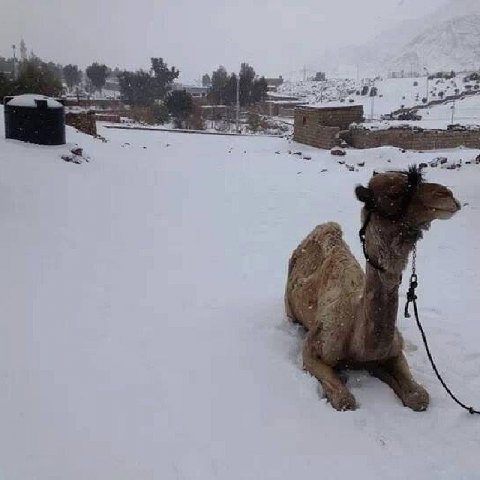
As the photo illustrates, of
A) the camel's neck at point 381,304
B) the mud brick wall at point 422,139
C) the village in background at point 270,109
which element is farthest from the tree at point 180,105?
the camel's neck at point 381,304

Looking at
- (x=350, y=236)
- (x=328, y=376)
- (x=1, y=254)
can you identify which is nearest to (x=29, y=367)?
(x=328, y=376)

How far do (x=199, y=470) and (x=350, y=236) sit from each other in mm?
6314

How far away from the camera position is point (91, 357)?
12.7ft

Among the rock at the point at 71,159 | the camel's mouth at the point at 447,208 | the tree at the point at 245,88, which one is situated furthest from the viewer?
the tree at the point at 245,88

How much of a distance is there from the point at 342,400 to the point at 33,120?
36.1 ft

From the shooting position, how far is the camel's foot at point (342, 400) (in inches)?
130

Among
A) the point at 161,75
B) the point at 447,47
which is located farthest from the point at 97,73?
the point at 447,47

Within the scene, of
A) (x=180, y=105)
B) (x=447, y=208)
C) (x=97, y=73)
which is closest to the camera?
(x=447, y=208)

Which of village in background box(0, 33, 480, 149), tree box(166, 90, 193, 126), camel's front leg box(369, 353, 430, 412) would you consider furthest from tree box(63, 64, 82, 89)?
camel's front leg box(369, 353, 430, 412)

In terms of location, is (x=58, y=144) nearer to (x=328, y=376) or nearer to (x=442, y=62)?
(x=328, y=376)

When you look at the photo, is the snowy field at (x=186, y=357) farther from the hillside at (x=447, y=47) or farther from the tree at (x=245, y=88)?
the hillside at (x=447, y=47)

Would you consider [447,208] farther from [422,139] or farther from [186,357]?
[422,139]

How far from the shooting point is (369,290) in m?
3.13

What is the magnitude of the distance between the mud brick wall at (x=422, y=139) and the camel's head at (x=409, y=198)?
1739 centimetres
